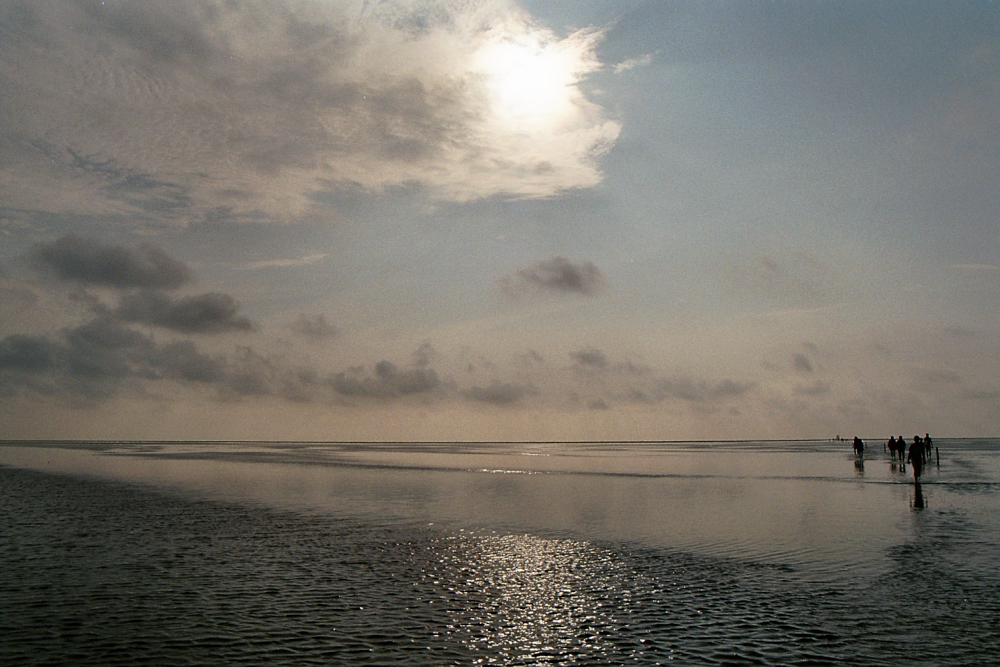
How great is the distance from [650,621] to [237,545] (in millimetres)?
15315

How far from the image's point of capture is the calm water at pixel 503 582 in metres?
13.4

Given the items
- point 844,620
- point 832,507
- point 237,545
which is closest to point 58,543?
point 237,545

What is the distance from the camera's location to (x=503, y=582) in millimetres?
19219

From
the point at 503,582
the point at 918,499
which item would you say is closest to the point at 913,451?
the point at 918,499

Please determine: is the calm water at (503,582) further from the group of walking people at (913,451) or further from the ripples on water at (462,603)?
the group of walking people at (913,451)

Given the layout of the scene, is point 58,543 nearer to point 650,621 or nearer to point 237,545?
point 237,545

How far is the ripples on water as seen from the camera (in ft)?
43.2

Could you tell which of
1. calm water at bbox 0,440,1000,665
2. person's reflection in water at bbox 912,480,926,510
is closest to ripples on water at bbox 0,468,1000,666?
calm water at bbox 0,440,1000,665

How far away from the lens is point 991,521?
2936 centimetres

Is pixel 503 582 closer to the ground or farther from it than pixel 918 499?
closer to the ground

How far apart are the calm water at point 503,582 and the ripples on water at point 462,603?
71 millimetres

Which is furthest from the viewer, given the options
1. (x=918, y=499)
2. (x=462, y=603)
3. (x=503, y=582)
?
(x=918, y=499)

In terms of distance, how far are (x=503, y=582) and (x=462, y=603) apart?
→ 2407mm

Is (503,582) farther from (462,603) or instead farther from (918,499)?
(918,499)
